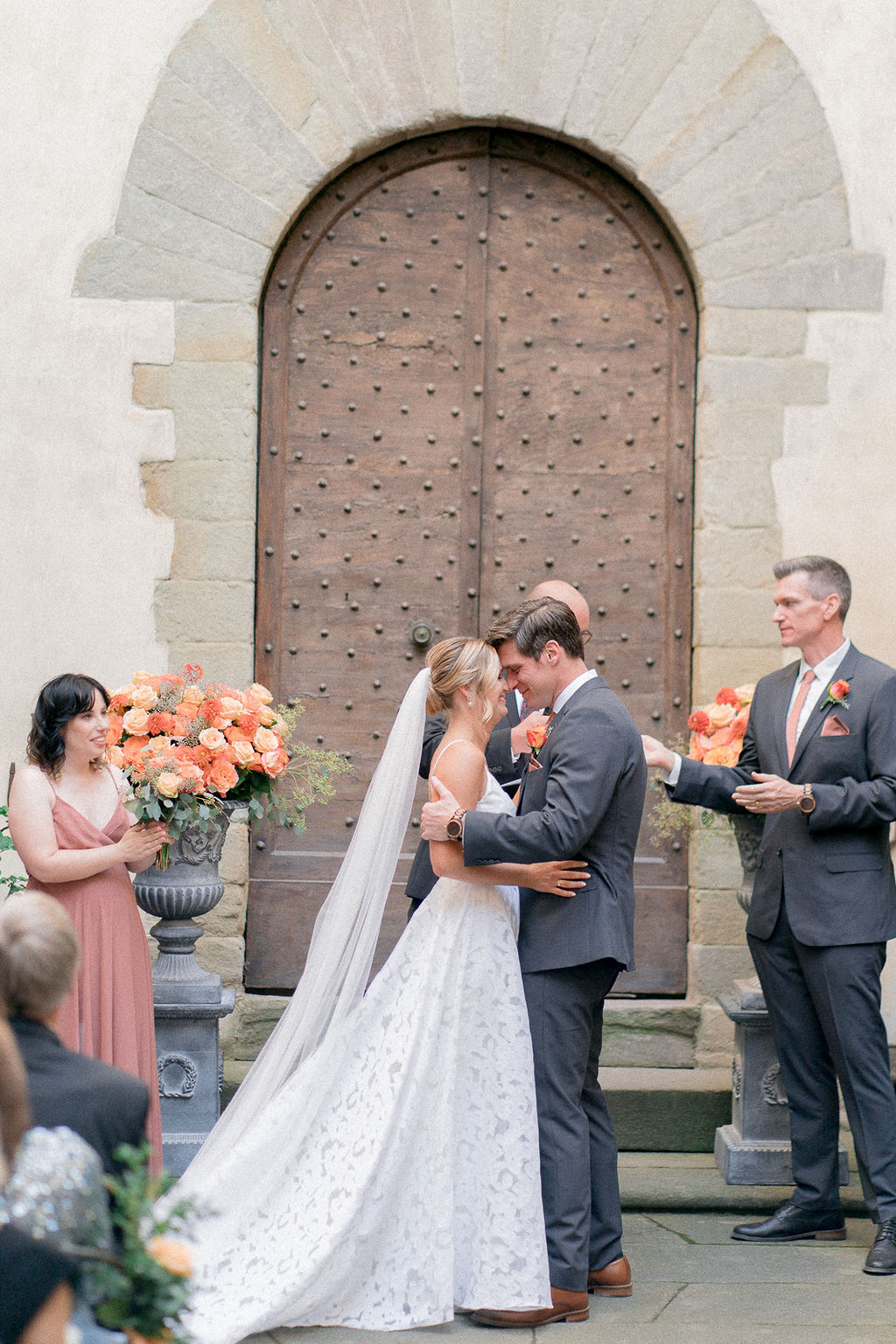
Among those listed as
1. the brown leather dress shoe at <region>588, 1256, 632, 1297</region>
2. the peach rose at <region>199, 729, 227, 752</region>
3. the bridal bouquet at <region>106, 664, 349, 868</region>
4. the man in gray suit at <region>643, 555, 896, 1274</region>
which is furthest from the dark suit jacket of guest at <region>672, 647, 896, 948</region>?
the peach rose at <region>199, 729, 227, 752</region>

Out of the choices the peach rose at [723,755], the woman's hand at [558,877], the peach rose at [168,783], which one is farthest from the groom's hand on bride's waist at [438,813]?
the peach rose at [723,755]

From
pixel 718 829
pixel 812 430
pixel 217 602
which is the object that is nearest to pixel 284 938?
pixel 217 602

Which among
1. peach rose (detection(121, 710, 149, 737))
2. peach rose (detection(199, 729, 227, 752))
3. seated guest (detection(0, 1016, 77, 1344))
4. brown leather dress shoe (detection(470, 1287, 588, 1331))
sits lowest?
brown leather dress shoe (detection(470, 1287, 588, 1331))

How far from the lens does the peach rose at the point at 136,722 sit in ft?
13.2

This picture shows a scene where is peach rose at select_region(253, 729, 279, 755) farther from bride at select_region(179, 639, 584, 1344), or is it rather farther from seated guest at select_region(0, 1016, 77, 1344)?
seated guest at select_region(0, 1016, 77, 1344)

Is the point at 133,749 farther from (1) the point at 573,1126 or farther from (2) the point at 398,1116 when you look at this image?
(1) the point at 573,1126

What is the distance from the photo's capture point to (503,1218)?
11.2 ft

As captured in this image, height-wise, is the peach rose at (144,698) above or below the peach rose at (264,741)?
above

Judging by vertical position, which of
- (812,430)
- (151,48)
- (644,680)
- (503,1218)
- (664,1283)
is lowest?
(664,1283)

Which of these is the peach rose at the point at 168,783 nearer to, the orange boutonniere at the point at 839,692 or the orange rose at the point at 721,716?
the orange rose at the point at 721,716

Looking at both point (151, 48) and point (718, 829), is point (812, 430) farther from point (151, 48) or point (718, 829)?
point (151, 48)

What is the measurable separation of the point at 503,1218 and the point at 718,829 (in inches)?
81.9

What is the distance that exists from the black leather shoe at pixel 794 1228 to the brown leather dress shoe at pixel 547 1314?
0.88m

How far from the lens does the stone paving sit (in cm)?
340
